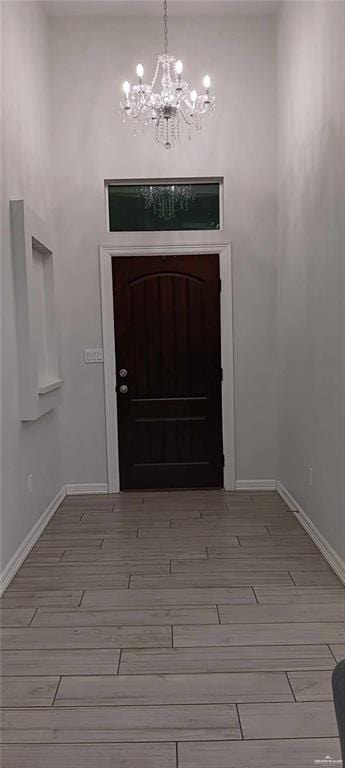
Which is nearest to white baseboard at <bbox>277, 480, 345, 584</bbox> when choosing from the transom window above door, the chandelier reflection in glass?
the transom window above door

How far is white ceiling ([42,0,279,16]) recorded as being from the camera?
475cm

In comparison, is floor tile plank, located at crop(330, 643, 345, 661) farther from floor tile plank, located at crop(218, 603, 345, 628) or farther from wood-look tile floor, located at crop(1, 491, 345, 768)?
floor tile plank, located at crop(218, 603, 345, 628)

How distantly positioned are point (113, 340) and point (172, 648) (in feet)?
9.71

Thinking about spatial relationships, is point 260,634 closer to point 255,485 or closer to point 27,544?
point 27,544

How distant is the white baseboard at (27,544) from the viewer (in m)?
3.42

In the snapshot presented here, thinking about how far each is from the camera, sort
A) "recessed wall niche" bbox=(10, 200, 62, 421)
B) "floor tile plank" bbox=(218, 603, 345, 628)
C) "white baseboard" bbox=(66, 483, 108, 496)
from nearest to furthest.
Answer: "floor tile plank" bbox=(218, 603, 345, 628)
"recessed wall niche" bbox=(10, 200, 62, 421)
"white baseboard" bbox=(66, 483, 108, 496)

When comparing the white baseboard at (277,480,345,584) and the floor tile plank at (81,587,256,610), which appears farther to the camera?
the white baseboard at (277,480,345,584)

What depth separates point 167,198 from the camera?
516 centimetres

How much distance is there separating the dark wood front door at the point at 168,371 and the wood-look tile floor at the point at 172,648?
100 centimetres

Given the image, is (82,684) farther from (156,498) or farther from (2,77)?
(2,77)

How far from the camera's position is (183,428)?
5309 mm

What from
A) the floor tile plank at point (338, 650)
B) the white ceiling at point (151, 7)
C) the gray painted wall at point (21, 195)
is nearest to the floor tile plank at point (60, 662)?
the gray painted wall at point (21, 195)

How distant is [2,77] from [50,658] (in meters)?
3.10

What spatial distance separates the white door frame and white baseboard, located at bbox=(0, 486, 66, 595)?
646mm
